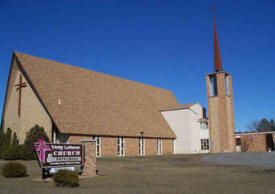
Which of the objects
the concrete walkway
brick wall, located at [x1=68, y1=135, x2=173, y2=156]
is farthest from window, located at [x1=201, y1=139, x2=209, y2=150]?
the concrete walkway

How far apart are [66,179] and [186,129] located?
3337 centimetres

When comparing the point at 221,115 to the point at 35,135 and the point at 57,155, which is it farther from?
the point at 57,155

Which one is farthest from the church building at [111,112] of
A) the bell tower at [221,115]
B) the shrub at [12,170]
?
the shrub at [12,170]

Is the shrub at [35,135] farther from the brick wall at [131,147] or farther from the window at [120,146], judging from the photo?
the brick wall at [131,147]

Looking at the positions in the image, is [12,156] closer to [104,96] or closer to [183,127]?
[104,96]

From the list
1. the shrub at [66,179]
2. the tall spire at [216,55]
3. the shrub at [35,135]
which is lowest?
the shrub at [66,179]

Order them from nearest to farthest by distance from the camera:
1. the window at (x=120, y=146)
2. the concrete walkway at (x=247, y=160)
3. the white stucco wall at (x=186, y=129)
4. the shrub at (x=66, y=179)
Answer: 1. the shrub at (x=66, y=179)
2. the concrete walkway at (x=247, y=160)
3. the window at (x=120, y=146)
4. the white stucco wall at (x=186, y=129)

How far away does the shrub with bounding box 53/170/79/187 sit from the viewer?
11664 mm

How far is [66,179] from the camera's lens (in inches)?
460

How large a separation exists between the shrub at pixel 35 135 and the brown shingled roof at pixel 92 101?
1.65m

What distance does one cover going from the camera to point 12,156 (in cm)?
2755

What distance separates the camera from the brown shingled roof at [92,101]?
101 ft

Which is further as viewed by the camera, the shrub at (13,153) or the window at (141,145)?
the window at (141,145)

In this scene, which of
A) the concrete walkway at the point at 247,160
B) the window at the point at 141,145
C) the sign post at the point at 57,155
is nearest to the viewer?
the sign post at the point at 57,155
